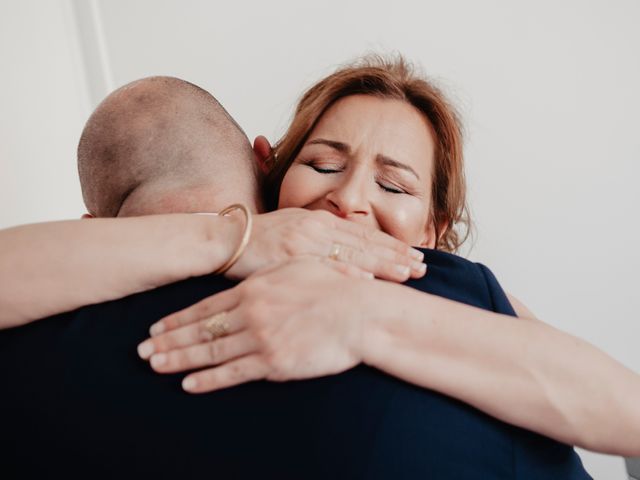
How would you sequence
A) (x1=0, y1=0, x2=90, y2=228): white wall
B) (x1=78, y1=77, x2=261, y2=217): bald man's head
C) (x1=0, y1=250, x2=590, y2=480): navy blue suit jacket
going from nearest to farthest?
(x1=0, y1=250, x2=590, y2=480): navy blue suit jacket
(x1=78, y1=77, x2=261, y2=217): bald man's head
(x1=0, y1=0, x2=90, y2=228): white wall

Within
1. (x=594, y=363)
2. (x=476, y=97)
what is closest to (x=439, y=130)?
(x=476, y=97)

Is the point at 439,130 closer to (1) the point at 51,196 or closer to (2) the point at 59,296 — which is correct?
(2) the point at 59,296

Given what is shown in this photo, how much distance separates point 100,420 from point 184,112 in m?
0.74


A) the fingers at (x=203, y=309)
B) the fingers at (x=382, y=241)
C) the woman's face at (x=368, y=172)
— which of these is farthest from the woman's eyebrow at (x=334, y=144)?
the fingers at (x=203, y=309)

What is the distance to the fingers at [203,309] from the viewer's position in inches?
28.4

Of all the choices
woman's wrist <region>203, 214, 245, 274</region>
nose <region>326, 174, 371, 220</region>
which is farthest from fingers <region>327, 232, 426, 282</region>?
nose <region>326, 174, 371, 220</region>

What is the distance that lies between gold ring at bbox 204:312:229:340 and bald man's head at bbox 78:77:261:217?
0.38 metres

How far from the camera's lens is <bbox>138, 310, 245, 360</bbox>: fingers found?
69 centimetres

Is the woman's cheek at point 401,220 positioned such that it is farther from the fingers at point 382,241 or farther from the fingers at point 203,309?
the fingers at point 203,309

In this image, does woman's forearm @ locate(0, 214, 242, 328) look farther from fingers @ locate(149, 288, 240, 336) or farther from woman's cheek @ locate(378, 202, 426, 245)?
woman's cheek @ locate(378, 202, 426, 245)

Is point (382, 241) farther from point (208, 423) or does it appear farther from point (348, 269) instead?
point (208, 423)

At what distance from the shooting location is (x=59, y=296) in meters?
0.75

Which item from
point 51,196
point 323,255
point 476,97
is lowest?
point 51,196

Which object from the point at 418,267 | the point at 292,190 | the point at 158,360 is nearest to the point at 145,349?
the point at 158,360
